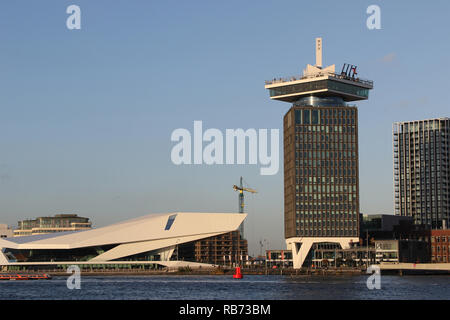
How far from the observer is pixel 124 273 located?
193m
